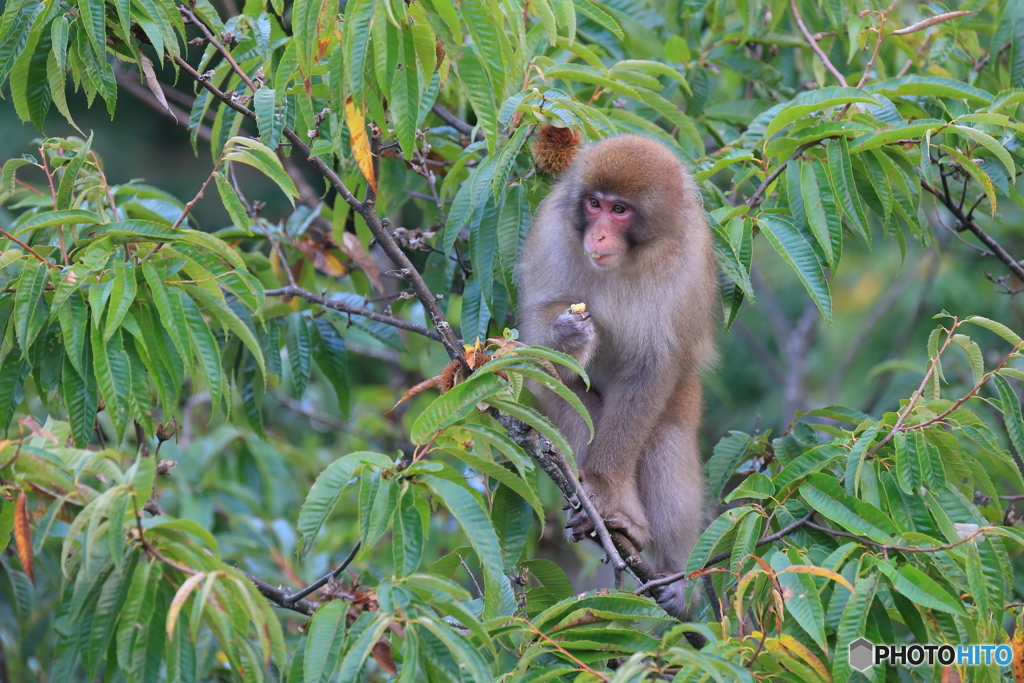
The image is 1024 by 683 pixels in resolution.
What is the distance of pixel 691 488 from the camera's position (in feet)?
13.2

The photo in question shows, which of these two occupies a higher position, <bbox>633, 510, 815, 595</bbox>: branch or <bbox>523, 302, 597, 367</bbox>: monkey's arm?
<bbox>523, 302, 597, 367</bbox>: monkey's arm

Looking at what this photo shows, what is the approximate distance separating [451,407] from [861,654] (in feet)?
3.98

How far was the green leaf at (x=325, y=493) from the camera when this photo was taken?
2154 mm

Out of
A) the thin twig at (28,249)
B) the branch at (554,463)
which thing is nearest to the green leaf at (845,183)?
the branch at (554,463)

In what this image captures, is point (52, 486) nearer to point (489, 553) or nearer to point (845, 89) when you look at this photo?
point (489, 553)

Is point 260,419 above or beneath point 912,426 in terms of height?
beneath

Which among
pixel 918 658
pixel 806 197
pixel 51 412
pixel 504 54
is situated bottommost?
pixel 918 658

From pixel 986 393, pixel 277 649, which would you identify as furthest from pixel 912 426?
pixel 986 393

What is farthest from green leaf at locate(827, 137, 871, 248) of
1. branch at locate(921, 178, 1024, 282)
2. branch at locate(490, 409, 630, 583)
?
branch at locate(490, 409, 630, 583)

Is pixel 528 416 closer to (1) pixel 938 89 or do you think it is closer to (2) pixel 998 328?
(2) pixel 998 328

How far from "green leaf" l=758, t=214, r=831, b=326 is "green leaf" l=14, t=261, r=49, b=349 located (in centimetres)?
231

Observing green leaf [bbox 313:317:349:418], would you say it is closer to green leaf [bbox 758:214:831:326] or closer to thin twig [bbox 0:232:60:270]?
thin twig [bbox 0:232:60:270]

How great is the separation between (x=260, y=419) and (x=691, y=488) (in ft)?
6.33

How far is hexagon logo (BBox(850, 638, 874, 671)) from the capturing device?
92.8 inches
